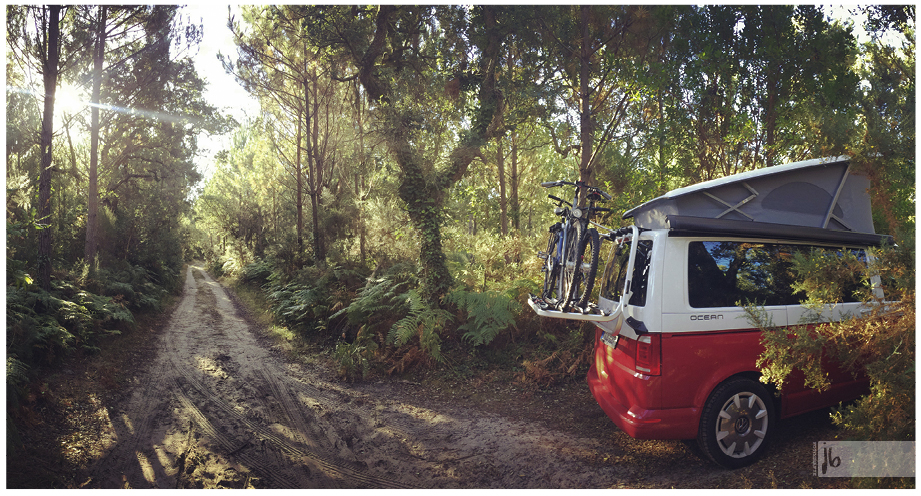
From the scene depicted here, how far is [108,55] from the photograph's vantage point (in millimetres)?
14031

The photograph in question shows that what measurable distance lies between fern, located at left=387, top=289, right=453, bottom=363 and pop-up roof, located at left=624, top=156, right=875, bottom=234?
4464mm

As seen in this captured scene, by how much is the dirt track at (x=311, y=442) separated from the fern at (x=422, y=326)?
41.5 inches

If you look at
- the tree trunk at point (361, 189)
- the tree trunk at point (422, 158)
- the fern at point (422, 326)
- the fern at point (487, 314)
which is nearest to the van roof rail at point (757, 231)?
→ the fern at point (487, 314)

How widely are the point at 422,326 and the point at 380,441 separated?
2984mm

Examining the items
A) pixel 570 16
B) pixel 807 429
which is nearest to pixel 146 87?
pixel 570 16

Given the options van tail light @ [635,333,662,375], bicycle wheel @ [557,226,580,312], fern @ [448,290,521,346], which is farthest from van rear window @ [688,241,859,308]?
fern @ [448,290,521,346]

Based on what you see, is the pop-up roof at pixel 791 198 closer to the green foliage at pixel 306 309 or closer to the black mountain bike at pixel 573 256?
the black mountain bike at pixel 573 256

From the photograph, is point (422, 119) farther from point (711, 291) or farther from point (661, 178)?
point (711, 291)

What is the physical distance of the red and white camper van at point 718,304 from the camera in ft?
12.9

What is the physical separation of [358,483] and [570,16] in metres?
9.43

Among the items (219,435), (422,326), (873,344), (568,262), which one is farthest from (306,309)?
(873,344)

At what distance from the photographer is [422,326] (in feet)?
26.5

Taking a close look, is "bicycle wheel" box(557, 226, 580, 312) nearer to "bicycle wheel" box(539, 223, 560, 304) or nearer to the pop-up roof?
"bicycle wheel" box(539, 223, 560, 304)

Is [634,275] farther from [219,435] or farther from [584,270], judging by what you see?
[219,435]
